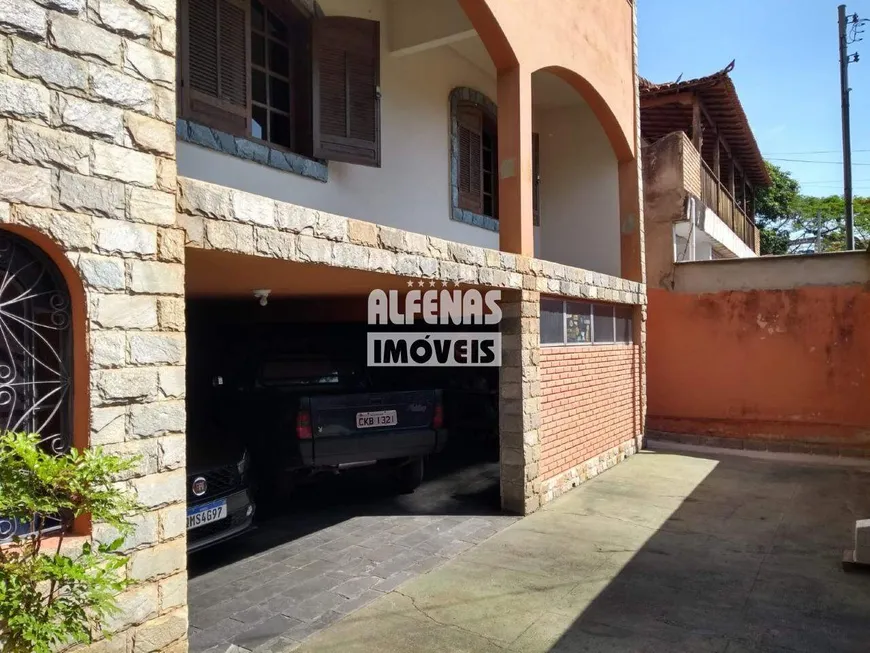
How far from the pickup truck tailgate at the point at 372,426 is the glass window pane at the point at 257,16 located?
3.83m

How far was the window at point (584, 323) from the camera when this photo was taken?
21.9 feet

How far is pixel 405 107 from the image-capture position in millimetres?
7613

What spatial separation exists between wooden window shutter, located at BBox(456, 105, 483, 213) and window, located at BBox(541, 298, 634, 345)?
7.76 ft

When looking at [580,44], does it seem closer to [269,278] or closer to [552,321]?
[552,321]

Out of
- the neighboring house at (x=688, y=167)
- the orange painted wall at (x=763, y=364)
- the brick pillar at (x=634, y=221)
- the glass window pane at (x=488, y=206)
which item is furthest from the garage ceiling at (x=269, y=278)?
the neighboring house at (x=688, y=167)

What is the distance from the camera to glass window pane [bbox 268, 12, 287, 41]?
6.25 m

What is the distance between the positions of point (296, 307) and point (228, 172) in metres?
2.12

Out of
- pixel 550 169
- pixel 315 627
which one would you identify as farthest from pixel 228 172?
pixel 550 169

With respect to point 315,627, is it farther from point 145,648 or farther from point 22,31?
point 22,31

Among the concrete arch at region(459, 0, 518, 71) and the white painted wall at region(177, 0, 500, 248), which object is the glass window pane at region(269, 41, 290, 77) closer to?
the white painted wall at region(177, 0, 500, 248)

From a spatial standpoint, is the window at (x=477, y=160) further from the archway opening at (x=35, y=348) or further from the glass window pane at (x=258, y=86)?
the archway opening at (x=35, y=348)

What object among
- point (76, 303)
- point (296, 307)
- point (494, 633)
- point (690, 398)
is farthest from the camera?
point (690, 398)

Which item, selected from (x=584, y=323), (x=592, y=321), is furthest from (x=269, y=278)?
(x=592, y=321)

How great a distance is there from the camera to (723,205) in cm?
1330
